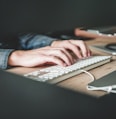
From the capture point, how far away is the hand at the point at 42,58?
2.61ft

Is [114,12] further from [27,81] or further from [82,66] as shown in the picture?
[27,81]

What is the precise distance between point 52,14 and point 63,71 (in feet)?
0.70

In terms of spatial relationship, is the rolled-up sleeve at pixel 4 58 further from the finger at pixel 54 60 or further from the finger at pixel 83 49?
the finger at pixel 83 49

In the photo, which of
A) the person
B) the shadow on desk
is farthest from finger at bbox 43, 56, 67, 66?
the shadow on desk

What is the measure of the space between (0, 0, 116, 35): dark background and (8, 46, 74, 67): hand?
81mm

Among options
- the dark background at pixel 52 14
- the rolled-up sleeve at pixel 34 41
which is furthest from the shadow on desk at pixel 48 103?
the rolled-up sleeve at pixel 34 41

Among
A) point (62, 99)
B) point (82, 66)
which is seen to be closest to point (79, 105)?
point (62, 99)

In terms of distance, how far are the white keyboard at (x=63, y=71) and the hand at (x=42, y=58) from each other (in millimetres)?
26

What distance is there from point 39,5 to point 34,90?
38cm

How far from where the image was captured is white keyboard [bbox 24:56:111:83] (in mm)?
656

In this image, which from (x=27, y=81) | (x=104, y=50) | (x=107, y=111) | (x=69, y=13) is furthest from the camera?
(x=104, y=50)

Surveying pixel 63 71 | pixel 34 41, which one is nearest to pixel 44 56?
pixel 63 71

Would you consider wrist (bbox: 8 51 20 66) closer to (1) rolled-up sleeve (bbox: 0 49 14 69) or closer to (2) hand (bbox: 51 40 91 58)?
(1) rolled-up sleeve (bbox: 0 49 14 69)

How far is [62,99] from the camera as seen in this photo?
40 centimetres
